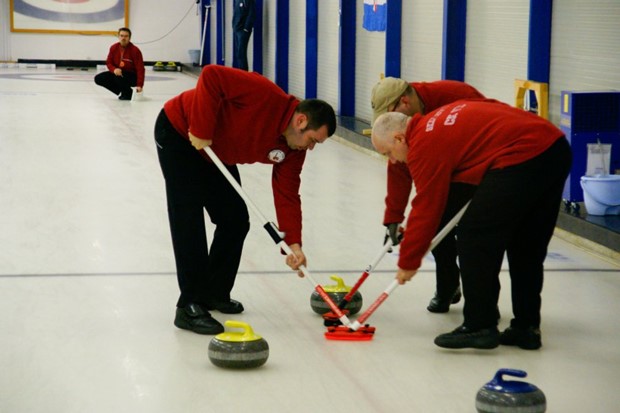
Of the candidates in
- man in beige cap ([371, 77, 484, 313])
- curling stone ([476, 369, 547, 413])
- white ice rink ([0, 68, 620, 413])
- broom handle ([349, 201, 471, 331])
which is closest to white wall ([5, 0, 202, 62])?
white ice rink ([0, 68, 620, 413])

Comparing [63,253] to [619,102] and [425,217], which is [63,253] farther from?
[619,102]

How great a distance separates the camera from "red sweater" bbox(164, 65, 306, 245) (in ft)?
14.6

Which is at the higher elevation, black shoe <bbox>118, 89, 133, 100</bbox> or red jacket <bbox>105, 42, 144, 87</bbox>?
red jacket <bbox>105, 42, 144, 87</bbox>

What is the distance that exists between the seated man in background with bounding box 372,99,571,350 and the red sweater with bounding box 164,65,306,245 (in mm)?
479

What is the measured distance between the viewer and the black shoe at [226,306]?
4.98m

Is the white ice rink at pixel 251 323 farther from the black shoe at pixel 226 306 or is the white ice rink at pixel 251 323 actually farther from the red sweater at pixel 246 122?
the red sweater at pixel 246 122

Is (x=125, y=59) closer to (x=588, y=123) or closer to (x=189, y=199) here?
(x=588, y=123)

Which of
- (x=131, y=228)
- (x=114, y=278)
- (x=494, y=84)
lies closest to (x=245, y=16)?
(x=494, y=84)

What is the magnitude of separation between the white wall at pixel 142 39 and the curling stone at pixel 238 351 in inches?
834

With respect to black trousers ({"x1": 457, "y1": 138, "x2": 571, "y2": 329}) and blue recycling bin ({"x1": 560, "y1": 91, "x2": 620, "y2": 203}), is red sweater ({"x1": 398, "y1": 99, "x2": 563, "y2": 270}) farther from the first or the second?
blue recycling bin ({"x1": 560, "y1": 91, "x2": 620, "y2": 203})

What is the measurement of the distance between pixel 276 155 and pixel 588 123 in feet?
10.1

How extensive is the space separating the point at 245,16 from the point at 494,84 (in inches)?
398

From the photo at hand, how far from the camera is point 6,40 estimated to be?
2427cm

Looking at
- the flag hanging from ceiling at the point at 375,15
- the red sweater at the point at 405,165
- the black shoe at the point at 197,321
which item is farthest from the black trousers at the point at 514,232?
the flag hanging from ceiling at the point at 375,15
